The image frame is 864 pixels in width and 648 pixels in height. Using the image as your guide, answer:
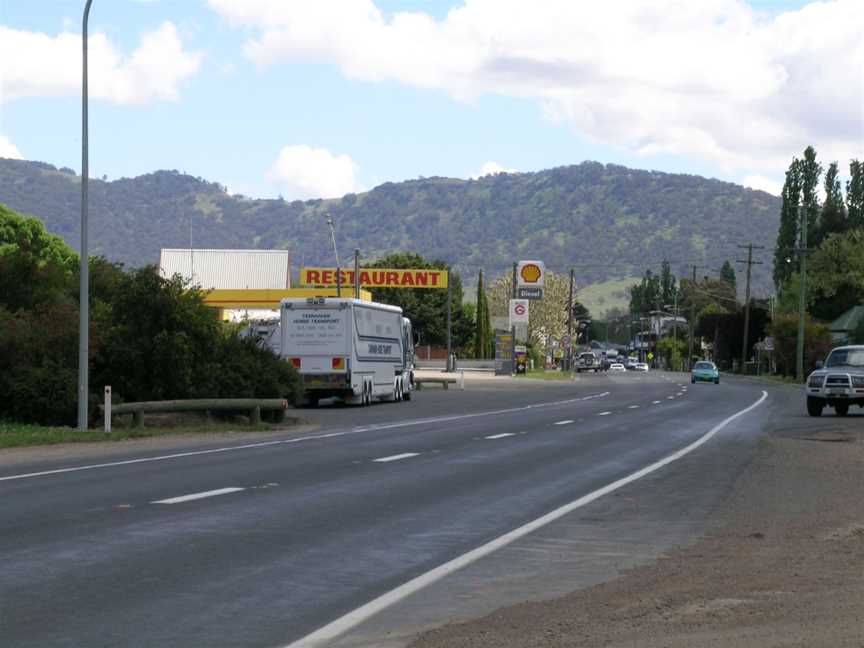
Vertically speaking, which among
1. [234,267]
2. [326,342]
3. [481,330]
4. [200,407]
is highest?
[234,267]

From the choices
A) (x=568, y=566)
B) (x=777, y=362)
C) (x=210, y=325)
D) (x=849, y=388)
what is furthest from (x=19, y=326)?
(x=777, y=362)

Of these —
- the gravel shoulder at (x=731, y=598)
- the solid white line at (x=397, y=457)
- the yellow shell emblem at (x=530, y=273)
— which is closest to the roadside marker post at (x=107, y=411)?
the solid white line at (x=397, y=457)

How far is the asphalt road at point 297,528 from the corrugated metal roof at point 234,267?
8931 centimetres

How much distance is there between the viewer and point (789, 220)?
4651 inches

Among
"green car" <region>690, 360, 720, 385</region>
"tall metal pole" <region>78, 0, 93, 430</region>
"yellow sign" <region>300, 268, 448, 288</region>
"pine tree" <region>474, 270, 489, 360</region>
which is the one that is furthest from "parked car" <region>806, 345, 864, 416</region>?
"pine tree" <region>474, 270, 489, 360</region>

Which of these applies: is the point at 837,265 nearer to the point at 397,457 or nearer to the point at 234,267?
the point at 234,267

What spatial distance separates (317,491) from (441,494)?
143cm

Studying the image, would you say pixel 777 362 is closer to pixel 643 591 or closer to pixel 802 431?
pixel 802 431

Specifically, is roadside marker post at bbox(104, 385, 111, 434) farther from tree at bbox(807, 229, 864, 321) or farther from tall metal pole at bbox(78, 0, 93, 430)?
tree at bbox(807, 229, 864, 321)

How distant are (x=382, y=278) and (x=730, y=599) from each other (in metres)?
102

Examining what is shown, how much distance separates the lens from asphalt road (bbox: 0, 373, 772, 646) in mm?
9391

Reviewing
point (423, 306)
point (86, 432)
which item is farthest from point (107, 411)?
point (423, 306)

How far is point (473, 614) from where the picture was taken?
946 cm

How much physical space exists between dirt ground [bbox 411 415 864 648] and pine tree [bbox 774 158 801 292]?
105282mm
